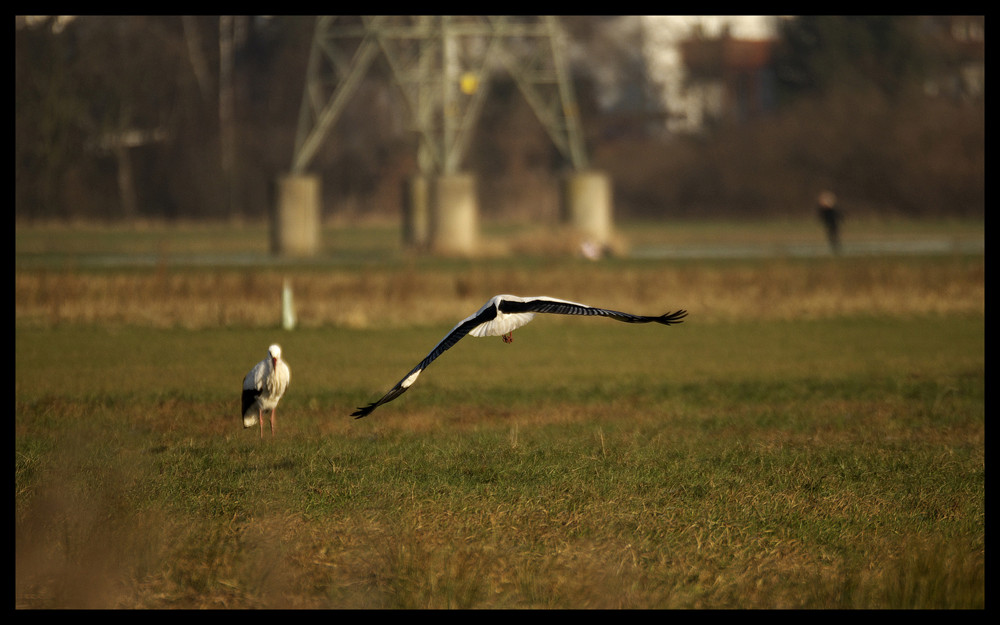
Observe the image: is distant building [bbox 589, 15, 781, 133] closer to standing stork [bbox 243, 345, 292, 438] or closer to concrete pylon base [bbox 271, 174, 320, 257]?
concrete pylon base [bbox 271, 174, 320, 257]

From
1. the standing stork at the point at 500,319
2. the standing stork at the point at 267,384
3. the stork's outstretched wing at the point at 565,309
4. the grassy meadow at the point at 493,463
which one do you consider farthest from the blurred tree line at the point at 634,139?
the stork's outstretched wing at the point at 565,309

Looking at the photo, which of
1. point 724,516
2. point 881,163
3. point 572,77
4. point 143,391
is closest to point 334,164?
point 572,77

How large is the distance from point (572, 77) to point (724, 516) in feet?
203

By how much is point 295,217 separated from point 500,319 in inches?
1278

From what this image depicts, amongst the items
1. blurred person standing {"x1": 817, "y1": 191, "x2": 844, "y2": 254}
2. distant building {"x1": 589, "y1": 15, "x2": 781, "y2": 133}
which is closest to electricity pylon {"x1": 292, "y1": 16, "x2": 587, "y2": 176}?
blurred person standing {"x1": 817, "y1": 191, "x2": 844, "y2": 254}

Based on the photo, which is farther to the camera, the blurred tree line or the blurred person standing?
the blurred tree line

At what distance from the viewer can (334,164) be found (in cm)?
6512

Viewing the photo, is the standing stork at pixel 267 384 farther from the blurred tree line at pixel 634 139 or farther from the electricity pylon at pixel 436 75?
the blurred tree line at pixel 634 139

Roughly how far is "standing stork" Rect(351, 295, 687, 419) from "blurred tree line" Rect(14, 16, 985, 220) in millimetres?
38207

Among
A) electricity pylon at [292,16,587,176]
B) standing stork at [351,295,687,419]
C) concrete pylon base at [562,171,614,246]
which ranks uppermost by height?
electricity pylon at [292,16,587,176]

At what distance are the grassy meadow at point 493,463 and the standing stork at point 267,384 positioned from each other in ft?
1.23

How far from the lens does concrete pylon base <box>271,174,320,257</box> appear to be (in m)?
40.5

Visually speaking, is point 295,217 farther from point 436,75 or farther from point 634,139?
point 634,139
